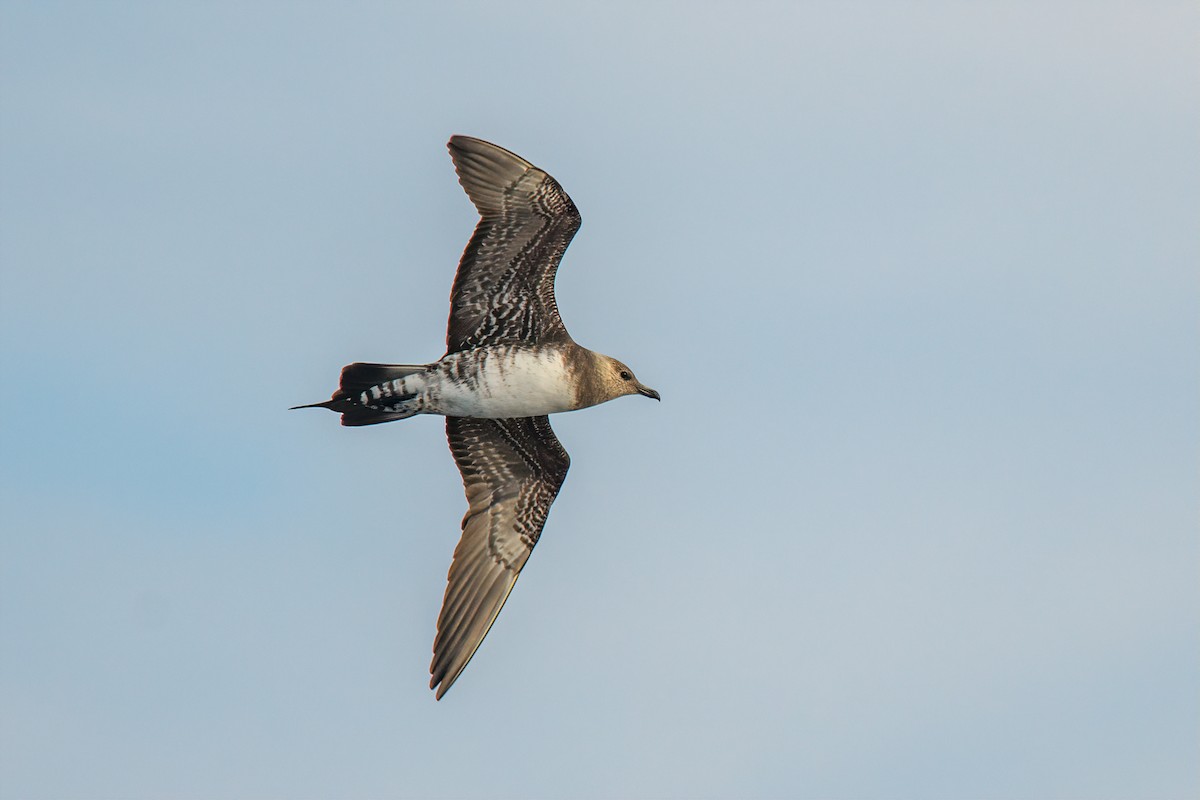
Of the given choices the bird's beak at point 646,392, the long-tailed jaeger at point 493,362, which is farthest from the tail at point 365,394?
the bird's beak at point 646,392

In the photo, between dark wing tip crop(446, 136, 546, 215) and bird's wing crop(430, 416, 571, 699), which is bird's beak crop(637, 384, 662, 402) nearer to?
bird's wing crop(430, 416, 571, 699)

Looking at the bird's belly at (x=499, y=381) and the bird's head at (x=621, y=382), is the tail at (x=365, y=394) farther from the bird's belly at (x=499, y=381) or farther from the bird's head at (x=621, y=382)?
the bird's head at (x=621, y=382)

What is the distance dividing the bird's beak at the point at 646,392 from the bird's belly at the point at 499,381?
1.57 metres

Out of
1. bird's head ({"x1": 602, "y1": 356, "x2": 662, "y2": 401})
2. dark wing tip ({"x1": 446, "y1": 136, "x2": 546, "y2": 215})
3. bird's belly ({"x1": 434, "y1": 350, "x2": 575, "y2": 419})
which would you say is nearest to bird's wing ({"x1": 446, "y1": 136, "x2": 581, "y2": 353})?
dark wing tip ({"x1": 446, "y1": 136, "x2": 546, "y2": 215})

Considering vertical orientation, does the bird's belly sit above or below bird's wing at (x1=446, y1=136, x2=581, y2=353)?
below

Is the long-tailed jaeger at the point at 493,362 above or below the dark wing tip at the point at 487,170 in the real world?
below

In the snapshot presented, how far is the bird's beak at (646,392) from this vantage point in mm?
19519

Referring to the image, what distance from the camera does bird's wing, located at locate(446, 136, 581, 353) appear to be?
17609 mm

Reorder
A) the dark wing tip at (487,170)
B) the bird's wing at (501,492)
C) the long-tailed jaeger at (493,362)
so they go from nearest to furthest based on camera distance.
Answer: the dark wing tip at (487,170) < the long-tailed jaeger at (493,362) < the bird's wing at (501,492)

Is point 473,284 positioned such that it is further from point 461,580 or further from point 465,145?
point 461,580

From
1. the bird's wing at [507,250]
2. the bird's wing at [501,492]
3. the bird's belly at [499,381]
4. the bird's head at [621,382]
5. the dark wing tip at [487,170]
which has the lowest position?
the bird's wing at [501,492]

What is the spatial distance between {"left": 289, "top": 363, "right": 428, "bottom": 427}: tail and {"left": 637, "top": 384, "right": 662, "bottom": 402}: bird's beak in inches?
117

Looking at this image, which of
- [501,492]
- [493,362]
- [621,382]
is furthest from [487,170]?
[501,492]

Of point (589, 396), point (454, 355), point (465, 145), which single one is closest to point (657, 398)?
point (589, 396)
